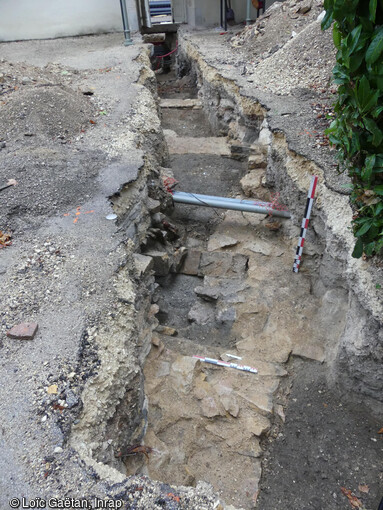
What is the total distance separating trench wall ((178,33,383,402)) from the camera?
2965mm

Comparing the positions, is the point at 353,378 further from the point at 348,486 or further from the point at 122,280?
the point at 122,280

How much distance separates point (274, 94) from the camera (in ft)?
20.0

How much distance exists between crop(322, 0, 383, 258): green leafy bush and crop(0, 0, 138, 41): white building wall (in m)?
11.7

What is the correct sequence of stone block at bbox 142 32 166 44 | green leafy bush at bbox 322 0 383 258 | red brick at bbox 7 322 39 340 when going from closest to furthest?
1. green leafy bush at bbox 322 0 383 258
2. red brick at bbox 7 322 39 340
3. stone block at bbox 142 32 166 44

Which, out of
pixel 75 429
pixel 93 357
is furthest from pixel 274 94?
pixel 75 429


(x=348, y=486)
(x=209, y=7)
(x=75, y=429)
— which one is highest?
(x=209, y=7)

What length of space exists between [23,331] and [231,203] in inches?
137

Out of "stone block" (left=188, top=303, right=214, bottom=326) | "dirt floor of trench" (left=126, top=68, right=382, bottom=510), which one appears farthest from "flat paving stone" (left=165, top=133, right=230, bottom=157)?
"stone block" (left=188, top=303, right=214, bottom=326)

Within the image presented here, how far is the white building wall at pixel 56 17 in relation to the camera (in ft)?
37.6

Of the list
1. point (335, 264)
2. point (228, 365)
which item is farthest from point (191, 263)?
point (335, 264)

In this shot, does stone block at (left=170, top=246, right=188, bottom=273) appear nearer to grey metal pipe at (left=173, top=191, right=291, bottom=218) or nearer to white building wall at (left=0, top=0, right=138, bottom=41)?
grey metal pipe at (left=173, top=191, right=291, bottom=218)

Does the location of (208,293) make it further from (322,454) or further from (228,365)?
(322,454)

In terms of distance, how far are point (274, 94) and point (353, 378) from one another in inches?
182

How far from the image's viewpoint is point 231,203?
530 cm
